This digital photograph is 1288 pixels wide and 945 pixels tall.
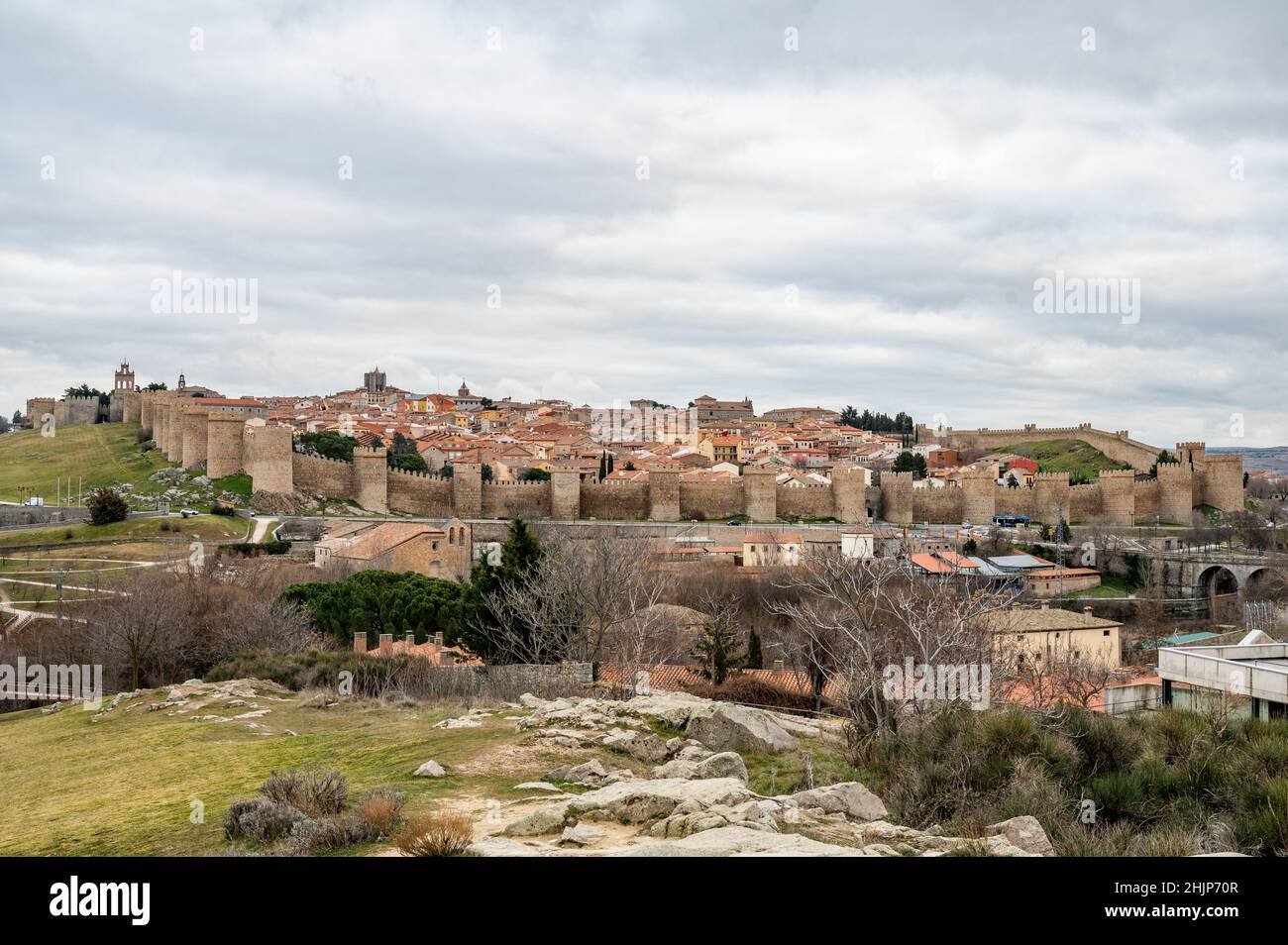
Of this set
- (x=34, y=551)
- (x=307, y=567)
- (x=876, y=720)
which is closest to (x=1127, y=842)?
(x=876, y=720)

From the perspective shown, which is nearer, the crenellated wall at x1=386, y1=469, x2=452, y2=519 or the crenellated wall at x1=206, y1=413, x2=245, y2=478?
the crenellated wall at x1=206, y1=413, x2=245, y2=478

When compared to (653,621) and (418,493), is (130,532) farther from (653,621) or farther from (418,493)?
(653,621)

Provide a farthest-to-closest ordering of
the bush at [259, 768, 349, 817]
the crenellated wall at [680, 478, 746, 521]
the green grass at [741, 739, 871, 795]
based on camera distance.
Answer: the crenellated wall at [680, 478, 746, 521] → the green grass at [741, 739, 871, 795] → the bush at [259, 768, 349, 817]

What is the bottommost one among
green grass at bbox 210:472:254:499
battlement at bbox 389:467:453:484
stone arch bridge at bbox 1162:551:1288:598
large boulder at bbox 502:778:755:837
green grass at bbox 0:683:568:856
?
stone arch bridge at bbox 1162:551:1288:598

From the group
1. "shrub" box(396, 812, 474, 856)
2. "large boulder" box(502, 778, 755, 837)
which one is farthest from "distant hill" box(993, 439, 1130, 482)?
"shrub" box(396, 812, 474, 856)

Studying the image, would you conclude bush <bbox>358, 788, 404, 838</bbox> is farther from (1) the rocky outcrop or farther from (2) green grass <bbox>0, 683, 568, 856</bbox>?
(1) the rocky outcrop

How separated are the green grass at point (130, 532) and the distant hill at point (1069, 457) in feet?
160

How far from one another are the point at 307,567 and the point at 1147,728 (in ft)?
81.1

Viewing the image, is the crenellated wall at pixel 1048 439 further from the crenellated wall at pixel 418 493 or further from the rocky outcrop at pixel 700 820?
the rocky outcrop at pixel 700 820

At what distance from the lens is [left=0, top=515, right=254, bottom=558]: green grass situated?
31.0 metres

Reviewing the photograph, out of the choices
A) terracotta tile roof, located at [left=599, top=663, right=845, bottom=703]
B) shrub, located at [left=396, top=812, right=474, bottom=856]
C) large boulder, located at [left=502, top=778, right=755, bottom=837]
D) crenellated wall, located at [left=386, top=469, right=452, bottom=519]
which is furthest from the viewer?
crenellated wall, located at [left=386, top=469, right=452, bottom=519]

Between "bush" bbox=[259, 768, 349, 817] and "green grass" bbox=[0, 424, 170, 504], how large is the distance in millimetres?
38121

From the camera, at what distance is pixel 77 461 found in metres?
49.1

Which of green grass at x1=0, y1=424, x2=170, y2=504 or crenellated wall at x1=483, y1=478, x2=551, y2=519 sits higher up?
green grass at x1=0, y1=424, x2=170, y2=504
